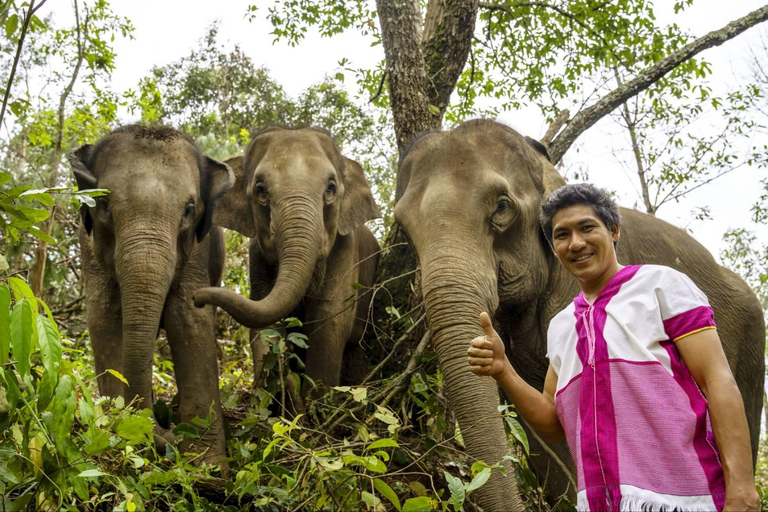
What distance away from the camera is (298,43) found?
909cm

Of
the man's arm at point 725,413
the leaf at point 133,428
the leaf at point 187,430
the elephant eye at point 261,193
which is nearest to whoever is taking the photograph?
the man's arm at point 725,413

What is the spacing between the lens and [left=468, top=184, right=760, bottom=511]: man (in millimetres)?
2066

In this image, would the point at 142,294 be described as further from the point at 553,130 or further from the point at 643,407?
the point at 553,130

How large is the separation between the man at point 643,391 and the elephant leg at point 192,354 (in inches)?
128

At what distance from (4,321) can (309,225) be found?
334cm

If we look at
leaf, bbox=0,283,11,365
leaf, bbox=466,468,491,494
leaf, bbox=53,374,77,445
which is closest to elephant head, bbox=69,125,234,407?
leaf, bbox=53,374,77,445

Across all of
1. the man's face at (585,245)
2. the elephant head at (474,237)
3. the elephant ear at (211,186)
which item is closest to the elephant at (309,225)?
the elephant ear at (211,186)

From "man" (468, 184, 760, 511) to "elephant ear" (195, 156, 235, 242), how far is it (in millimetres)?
3545

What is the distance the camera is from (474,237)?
394cm

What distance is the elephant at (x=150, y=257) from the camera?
4707mm

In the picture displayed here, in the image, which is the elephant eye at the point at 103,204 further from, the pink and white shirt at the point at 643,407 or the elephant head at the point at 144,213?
the pink and white shirt at the point at 643,407

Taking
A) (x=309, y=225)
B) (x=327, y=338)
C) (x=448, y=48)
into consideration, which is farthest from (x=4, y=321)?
(x=448, y=48)

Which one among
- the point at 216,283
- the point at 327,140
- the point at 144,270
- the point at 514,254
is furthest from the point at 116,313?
the point at 514,254

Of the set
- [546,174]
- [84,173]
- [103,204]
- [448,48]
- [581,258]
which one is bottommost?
[581,258]
